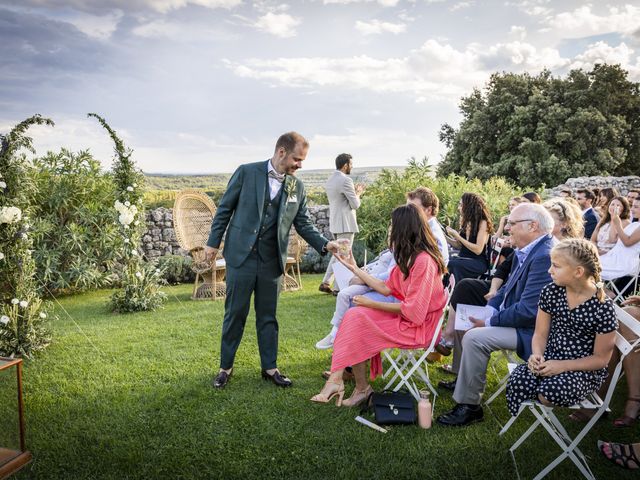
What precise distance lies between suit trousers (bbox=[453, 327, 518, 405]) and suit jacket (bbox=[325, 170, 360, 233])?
168 inches

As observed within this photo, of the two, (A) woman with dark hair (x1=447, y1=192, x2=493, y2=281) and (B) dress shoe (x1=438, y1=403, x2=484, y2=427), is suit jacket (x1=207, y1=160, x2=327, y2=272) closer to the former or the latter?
→ (B) dress shoe (x1=438, y1=403, x2=484, y2=427)

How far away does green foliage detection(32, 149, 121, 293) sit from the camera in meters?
8.04

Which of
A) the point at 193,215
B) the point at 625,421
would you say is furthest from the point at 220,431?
the point at 193,215

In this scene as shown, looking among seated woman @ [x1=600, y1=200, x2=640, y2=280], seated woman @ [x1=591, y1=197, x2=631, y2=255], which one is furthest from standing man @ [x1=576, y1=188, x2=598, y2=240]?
seated woman @ [x1=600, y1=200, x2=640, y2=280]

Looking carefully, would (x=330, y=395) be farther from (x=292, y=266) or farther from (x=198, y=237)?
(x=198, y=237)

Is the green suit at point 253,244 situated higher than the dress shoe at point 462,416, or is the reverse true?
the green suit at point 253,244

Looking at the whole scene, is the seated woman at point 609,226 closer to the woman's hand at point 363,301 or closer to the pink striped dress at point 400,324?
the pink striped dress at point 400,324

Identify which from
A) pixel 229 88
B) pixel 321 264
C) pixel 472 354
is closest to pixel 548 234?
pixel 472 354

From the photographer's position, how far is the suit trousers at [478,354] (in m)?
3.18

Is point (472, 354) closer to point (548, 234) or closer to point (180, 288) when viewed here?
point (548, 234)

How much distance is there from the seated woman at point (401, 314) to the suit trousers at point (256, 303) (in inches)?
26.5

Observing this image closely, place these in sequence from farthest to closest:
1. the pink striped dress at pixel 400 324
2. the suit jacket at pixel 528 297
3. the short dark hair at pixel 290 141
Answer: the short dark hair at pixel 290 141
the pink striped dress at pixel 400 324
the suit jacket at pixel 528 297

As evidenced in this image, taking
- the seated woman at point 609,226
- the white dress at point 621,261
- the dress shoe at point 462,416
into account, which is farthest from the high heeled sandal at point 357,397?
the seated woman at point 609,226

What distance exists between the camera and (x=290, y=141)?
370 centimetres
